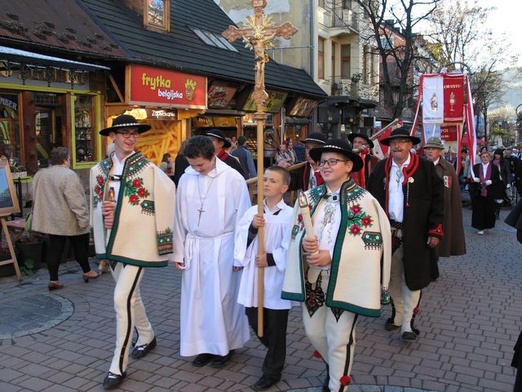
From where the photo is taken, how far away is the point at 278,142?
→ 70.0 ft

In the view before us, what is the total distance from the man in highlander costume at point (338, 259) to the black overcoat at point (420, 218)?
135 cm

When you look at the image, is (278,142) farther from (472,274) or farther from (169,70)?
(472,274)

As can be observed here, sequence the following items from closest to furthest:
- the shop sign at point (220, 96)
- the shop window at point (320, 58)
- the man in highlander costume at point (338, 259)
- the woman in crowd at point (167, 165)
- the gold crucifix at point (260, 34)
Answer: the man in highlander costume at point (338, 259) < the gold crucifix at point (260, 34) < the woman in crowd at point (167, 165) < the shop sign at point (220, 96) < the shop window at point (320, 58)

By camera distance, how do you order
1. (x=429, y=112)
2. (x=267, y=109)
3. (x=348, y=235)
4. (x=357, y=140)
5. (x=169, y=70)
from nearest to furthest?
(x=348, y=235) < (x=357, y=140) < (x=429, y=112) < (x=169, y=70) < (x=267, y=109)

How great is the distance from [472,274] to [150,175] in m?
5.51

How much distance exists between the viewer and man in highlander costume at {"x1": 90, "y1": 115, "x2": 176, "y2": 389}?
420 centimetres

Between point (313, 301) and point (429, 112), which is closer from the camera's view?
point (313, 301)

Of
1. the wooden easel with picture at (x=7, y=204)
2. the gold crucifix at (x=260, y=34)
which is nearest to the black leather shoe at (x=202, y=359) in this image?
the gold crucifix at (x=260, y=34)

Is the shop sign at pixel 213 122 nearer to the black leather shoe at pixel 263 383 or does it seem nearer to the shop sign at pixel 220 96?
the shop sign at pixel 220 96

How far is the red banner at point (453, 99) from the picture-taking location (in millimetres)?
11992

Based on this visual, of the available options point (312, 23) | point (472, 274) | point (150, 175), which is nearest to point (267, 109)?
point (312, 23)

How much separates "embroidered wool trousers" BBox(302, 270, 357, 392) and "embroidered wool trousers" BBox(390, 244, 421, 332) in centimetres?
161

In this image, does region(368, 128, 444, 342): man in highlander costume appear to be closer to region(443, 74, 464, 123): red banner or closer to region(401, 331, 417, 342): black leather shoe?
region(401, 331, 417, 342): black leather shoe

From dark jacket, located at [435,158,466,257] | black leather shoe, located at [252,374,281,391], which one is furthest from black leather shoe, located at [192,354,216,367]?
dark jacket, located at [435,158,466,257]
